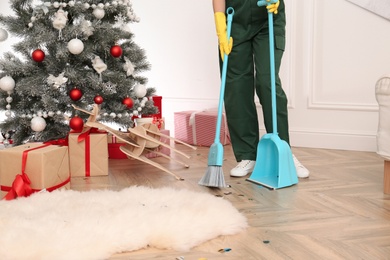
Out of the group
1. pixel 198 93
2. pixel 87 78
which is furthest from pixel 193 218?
pixel 198 93

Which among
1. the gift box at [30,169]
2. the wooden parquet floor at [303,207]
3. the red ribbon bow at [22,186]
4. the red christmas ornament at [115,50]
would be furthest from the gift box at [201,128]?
the red ribbon bow at [22,186]

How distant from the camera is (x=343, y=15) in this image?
3338 mm

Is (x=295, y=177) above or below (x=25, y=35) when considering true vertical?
below

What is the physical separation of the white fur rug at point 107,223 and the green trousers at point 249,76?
645 millimetres

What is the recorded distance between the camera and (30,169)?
230cm

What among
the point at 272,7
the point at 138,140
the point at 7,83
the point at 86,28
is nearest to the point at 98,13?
the point at 86,28

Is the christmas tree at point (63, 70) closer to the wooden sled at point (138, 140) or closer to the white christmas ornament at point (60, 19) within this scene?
the white christmas ornament at point (60, 19)

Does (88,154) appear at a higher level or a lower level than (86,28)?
lower

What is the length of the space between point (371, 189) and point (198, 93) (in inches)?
77.8

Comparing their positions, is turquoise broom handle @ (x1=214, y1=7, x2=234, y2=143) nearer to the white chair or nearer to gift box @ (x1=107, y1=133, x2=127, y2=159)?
the white chair

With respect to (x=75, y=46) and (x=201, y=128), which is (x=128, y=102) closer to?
(x=75, y=46)

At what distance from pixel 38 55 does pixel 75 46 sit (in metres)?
0.21

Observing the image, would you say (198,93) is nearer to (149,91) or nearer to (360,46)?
(149,91)

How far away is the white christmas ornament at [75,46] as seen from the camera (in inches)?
112
